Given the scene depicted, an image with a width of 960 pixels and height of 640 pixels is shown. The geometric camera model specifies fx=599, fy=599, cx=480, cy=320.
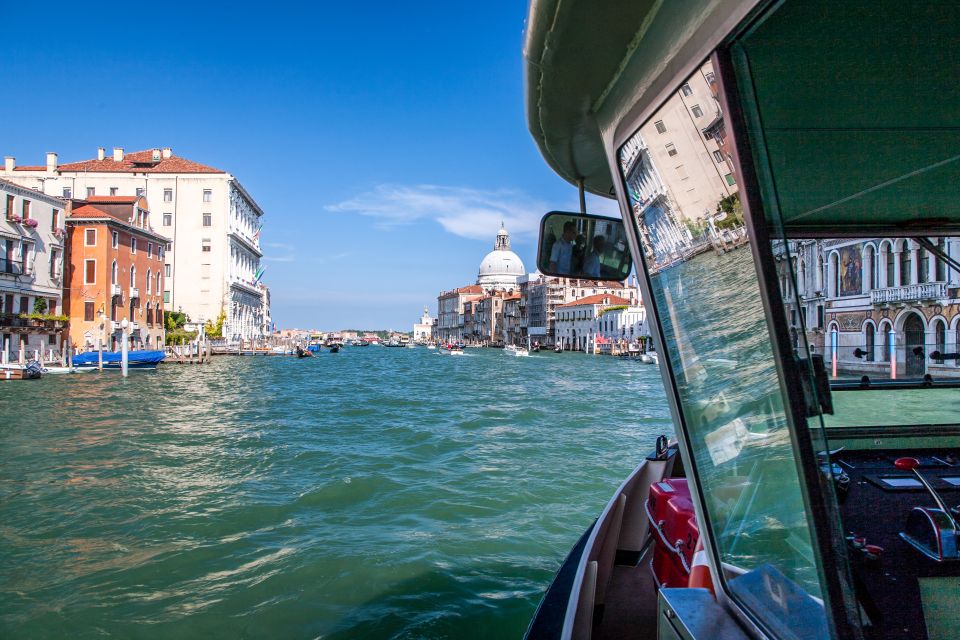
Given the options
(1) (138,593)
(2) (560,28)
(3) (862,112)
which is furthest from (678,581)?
(1) (138,593)

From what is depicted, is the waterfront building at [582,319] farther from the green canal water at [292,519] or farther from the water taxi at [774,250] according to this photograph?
the water taxi at [774,250]

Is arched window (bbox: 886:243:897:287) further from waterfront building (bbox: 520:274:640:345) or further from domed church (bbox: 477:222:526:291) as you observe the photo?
domed church (bbox: 477:222:526:291)

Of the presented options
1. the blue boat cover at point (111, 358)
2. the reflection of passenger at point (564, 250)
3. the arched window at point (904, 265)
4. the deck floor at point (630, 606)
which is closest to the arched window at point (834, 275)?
the arched window at point (904, 265)

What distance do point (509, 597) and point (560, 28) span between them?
13.6ft

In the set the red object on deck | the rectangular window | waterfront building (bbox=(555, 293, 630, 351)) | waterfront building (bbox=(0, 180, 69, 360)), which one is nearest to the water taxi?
the red object on deck

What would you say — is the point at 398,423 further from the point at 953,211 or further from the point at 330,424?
the point at 953,211

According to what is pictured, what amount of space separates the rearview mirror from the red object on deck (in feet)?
2.80

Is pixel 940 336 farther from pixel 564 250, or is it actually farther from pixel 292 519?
pixel 292 519

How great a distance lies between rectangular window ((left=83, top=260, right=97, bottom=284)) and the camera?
31.7 m

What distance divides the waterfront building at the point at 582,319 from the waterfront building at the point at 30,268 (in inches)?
1809

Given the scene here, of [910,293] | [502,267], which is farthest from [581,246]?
[502,267]

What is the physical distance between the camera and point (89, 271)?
104ft

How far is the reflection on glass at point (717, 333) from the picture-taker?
89 cm

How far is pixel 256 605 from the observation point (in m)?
4.10
